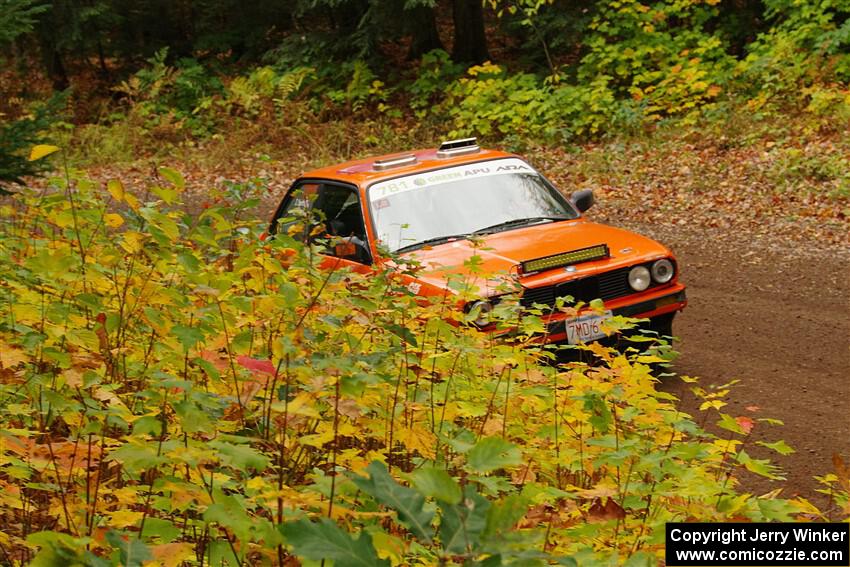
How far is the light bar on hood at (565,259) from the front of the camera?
6738 millimetres

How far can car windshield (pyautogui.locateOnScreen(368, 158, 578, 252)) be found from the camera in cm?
755

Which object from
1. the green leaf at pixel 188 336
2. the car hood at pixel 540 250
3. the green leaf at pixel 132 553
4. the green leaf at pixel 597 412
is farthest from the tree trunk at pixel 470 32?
the green leaf at pixel 132 553

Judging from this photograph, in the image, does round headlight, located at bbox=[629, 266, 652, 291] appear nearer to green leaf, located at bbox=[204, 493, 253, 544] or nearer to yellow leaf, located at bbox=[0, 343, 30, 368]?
yellow leaf, located at bbox=[0, 343, 30, 368]

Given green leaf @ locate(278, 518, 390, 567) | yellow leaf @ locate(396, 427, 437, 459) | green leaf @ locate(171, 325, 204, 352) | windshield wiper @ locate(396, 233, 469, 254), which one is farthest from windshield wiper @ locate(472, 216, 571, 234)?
green leaf @ locate(278, 518, 390, 567)

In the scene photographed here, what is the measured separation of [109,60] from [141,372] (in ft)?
88.6

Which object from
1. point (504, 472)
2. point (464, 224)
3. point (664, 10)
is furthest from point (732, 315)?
point (664, 10)

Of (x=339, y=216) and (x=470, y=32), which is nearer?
(x=339, y=216)

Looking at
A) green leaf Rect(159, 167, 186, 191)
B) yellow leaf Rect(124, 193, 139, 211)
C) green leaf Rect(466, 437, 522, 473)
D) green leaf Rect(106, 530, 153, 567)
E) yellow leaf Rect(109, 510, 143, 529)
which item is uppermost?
green leaf Rect(159, 167, 186, 191)

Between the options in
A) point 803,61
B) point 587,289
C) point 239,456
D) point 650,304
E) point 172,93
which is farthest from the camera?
point 172,93

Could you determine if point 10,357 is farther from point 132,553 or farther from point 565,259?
point 565,259

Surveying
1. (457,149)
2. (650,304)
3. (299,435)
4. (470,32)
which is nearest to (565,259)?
(650,304)

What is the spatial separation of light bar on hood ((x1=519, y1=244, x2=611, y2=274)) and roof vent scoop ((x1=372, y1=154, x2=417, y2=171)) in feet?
6.27

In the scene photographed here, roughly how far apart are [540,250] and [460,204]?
3.23 ft

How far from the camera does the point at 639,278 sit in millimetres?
7148
